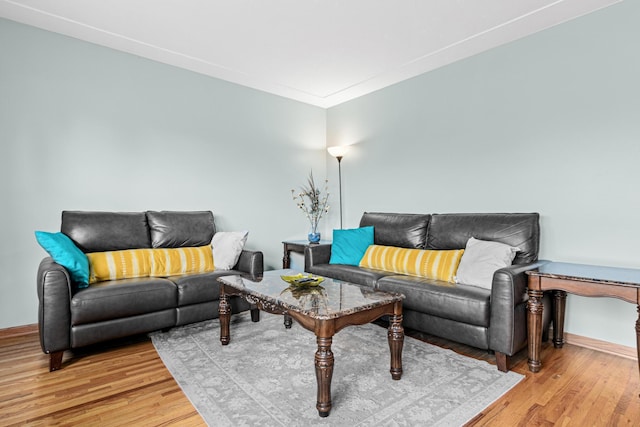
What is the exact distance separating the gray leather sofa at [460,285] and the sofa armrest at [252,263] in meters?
0.63

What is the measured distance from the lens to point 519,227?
8.82 feet

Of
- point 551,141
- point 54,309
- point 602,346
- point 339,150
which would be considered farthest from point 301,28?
point 602,346

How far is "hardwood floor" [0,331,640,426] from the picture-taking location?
5.42 feet

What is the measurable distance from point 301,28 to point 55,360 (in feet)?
9.60

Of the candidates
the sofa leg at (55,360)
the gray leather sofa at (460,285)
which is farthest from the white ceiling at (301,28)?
the sofa leg at (55,360)

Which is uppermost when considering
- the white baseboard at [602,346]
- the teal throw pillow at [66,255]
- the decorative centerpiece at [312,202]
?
the decorative centerpiece at [312,202]

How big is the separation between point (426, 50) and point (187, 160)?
2588 millimetres

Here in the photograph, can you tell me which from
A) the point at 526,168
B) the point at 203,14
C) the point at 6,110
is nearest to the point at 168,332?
the point at 6,110

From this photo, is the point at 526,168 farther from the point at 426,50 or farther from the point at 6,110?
the point at 6,110

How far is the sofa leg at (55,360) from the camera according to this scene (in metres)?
2.14

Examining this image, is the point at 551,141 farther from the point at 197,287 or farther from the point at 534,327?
the point at 197,287

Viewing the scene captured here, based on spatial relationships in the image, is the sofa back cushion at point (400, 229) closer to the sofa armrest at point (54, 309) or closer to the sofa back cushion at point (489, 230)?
the sofa back cushion at point (489, 230)

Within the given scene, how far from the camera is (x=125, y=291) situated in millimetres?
2393

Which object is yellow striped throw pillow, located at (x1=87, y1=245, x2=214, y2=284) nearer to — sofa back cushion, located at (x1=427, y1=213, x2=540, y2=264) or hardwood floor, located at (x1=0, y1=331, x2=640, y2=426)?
hardwood floor, located at (x1=0, y1=331, x2=640, y2=426)
